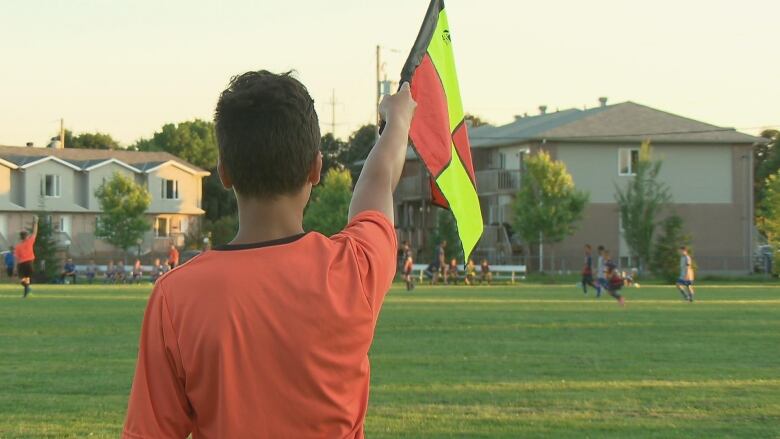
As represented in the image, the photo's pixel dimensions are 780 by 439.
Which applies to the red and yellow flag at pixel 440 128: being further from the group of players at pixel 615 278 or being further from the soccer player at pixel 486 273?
the soccer player at pixel 486 273

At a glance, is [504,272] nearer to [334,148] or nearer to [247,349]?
[334,148]

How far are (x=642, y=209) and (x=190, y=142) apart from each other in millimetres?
66084

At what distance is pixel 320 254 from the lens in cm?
307

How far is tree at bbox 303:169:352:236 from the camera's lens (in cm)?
7850

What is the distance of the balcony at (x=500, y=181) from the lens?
76.3 m

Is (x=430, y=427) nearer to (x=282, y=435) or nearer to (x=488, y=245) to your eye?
(x=282, y=435)

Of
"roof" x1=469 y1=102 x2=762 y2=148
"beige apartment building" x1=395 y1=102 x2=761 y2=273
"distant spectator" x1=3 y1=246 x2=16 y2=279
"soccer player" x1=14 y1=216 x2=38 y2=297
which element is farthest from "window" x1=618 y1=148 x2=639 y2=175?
"soccer player" x1=14 y1=216 x2=38 y2=297

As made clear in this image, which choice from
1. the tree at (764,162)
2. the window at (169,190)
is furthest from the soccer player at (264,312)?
the tree at (764,162)

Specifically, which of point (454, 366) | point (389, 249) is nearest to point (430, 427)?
point (454, 366)

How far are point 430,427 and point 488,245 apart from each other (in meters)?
67.0

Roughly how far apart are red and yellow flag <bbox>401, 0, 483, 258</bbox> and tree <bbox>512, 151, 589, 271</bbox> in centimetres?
6185

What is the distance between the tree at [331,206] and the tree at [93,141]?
46.5 meters

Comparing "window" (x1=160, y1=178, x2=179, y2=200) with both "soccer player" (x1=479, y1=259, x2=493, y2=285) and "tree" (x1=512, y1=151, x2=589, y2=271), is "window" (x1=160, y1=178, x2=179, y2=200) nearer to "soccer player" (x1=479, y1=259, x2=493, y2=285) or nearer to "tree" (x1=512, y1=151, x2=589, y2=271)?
"tree" (x1=512, y1=151, x2=589, y2=271)

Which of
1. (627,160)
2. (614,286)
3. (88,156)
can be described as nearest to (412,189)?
(627,160)
